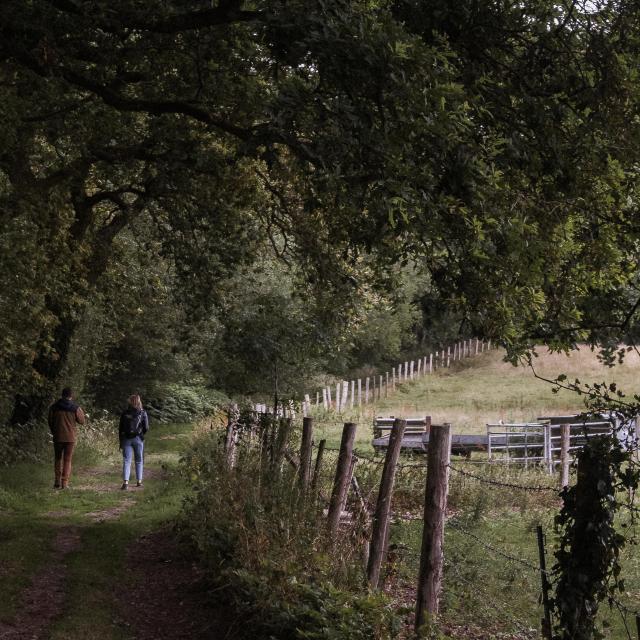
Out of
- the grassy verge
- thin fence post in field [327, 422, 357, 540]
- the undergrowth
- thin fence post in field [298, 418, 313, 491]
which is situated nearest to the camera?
the undergrowth

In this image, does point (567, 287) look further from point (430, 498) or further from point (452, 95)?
point (430, 498)

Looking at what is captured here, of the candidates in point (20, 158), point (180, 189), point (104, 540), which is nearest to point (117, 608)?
point (104, 540)

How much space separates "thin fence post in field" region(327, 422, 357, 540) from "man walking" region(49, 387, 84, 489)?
31.6ft

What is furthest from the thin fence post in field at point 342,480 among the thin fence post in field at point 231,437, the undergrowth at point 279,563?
the thin fence post in field at point 231,437

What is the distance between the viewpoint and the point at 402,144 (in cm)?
821

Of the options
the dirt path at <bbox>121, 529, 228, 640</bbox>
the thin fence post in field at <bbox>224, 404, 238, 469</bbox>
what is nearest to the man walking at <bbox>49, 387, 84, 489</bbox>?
the thin fence post in field at <bbox>224, 404, 238, 469</bbox>

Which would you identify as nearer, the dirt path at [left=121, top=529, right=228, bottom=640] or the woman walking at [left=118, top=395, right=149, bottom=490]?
the dirt path at [left=121, top=529, right=228, bottom=640]

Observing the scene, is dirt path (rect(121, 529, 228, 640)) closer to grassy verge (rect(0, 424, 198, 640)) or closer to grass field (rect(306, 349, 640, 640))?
grassy verge (rect(0, 424, 198, 640))

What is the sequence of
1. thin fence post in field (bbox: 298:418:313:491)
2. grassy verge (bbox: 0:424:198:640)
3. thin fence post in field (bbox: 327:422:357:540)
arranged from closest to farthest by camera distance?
thin fence post in field (bbox: 327:422:357:540) < grassy verge (bbox: 0:424:198:640) < thin fence post in field (bbox: 298:418:313:491)

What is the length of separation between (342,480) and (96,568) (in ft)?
12.7

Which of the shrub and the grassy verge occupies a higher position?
the shrub

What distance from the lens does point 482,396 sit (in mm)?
51000

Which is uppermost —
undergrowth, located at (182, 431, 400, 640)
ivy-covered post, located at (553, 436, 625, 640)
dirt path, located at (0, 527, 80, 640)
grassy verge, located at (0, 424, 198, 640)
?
ivy-covered post, located at (553, 436, 625, 640)

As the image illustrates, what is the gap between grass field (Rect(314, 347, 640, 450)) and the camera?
3938 cm
